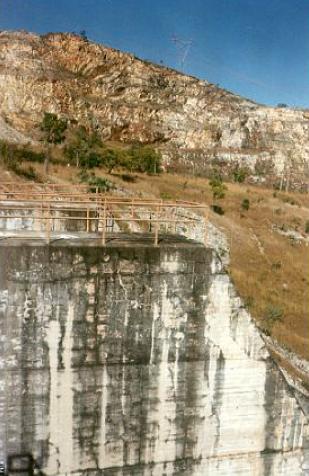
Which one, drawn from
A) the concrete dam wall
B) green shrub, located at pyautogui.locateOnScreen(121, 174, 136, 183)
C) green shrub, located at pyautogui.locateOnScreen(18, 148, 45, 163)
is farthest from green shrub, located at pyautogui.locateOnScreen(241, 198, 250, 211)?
the concrete dam wall

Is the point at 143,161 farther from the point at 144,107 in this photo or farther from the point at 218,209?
the point at 144,107

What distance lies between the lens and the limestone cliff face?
5716cm

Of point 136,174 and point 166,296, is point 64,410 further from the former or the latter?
point 136,174

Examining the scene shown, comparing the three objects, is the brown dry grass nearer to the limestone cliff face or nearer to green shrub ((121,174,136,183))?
green shrub ((121,174,136,183))

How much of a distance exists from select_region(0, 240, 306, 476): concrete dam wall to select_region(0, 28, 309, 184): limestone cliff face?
48.2m

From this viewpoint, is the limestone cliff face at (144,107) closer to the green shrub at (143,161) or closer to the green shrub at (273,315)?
the green shrub at (143,161)

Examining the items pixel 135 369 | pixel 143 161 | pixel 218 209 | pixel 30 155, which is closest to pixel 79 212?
pixel 135 369

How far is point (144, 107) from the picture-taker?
62.4 meters

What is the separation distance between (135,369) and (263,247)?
26.3m

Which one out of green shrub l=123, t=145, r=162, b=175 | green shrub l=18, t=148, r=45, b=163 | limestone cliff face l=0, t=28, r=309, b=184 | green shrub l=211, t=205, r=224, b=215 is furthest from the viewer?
limestone cliff face l=0, t=28, r=309, b=184

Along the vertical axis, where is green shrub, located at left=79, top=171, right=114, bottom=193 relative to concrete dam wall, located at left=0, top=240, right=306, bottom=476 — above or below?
above

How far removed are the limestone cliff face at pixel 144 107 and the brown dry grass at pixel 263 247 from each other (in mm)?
10997

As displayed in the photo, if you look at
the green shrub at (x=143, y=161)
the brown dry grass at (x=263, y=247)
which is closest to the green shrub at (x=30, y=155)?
the brown dry grass at (x=263, y=247)

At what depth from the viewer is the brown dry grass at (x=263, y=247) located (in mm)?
21859
